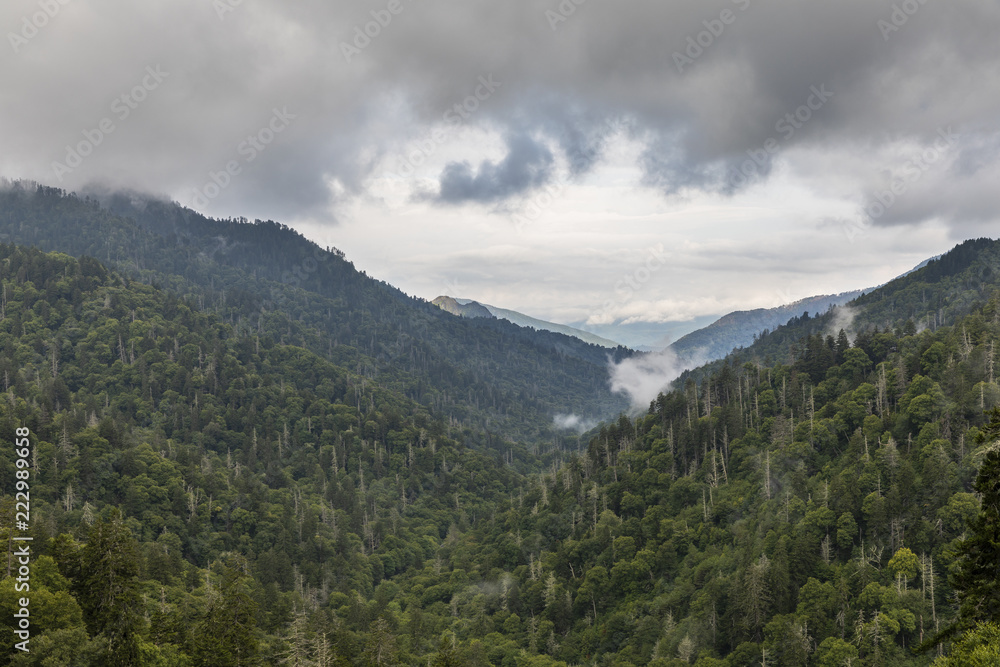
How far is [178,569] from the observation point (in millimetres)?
125688

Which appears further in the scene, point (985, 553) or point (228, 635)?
point (228, 635)

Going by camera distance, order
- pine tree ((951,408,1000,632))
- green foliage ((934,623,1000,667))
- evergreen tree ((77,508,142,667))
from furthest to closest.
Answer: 1. evergreen tree ((77,508,142,667))
2. pine tree ((951,408,1000,632))
3. green foliage ((934,623,1000,667))

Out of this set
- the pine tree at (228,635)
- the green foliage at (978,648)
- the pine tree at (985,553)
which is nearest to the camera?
the green foliage at (978,648)

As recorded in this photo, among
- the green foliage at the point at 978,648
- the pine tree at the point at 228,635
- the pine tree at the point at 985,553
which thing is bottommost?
the pine tree at the point at 228,635

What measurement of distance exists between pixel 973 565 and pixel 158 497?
158690 mm

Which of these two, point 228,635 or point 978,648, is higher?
point 978,648

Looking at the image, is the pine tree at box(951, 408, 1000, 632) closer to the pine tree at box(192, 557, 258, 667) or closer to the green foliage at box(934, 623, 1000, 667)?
the green foliage at box(934, 623, 1000, 667)

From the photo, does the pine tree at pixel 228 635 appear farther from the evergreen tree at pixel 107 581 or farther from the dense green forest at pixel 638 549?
the evergreen tree at pixel 107 581

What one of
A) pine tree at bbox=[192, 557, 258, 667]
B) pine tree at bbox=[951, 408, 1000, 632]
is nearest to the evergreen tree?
pine tree at bbox=[192, 557, 258, 667]

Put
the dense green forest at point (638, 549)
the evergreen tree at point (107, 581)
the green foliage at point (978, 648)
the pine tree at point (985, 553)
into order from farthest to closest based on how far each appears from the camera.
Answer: the dense green forest at point (638, 549), the evergreen tree at point (107, 581), the pine tree at point (985, 553), the green foliage at point (978, 648)

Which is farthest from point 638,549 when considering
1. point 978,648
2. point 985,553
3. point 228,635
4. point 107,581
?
point 978,648

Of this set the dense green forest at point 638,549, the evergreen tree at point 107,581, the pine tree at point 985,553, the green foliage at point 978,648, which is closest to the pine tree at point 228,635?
the dense green forest at point 638,549

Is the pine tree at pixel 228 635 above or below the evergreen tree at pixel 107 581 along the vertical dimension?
below

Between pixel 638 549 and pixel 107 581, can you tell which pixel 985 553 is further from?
pixel 638 549
